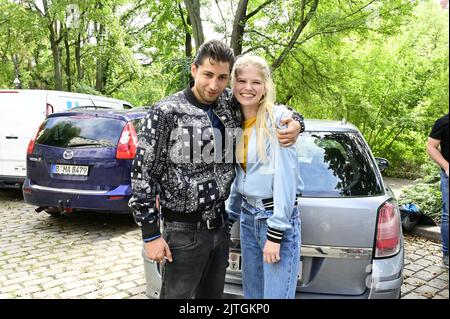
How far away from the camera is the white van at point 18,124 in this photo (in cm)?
693

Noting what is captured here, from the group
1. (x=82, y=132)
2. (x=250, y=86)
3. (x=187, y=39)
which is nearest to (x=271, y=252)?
(x=250, y=86)

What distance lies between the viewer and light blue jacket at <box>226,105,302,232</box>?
1887mm

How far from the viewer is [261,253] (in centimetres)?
212

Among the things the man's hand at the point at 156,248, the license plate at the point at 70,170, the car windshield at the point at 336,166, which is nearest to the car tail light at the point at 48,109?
the license plate at the point at 70,170

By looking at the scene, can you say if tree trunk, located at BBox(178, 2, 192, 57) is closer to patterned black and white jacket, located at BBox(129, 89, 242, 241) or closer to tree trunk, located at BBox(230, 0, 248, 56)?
tree trunk, located at BBox(230, 0, 248, 56)

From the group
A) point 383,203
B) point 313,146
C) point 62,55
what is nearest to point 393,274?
point 383,203

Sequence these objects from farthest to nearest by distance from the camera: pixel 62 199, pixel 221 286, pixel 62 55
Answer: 1. pixel 62 55
2. pixel 62 199
3. pixel 221 286

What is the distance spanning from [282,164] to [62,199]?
4049mm

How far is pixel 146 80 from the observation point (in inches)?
882

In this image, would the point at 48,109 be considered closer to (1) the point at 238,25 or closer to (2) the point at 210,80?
(1) the point at 238,25

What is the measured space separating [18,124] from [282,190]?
21.8 feet
